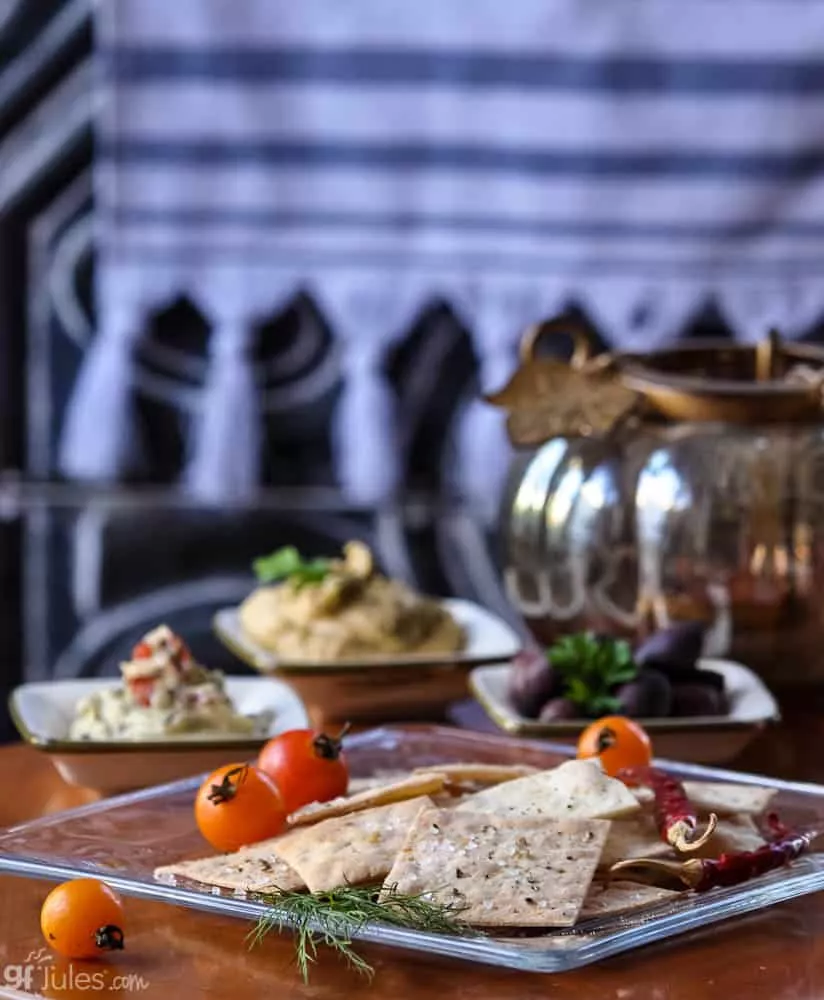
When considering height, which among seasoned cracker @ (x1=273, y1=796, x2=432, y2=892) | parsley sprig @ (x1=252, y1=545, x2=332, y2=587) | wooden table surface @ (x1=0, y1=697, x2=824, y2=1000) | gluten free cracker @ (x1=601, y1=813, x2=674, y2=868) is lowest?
wooden table surface @ (x1=0, y1=697, x2=824, y2=1000)

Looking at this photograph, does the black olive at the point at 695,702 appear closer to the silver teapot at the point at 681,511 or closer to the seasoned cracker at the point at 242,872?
the silver teapot at the point at 681,511

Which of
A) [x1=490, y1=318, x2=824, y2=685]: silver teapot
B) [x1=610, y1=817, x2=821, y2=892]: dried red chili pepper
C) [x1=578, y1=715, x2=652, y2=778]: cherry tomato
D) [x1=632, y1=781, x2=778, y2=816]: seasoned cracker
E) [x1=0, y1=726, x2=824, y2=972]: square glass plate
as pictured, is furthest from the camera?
[x1=490, y1=318, x2=824, y2=685]: silver teapot

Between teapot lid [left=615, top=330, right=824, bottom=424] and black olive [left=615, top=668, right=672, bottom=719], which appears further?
teapot lid [left=615, top=330, right=824, bottom=424]

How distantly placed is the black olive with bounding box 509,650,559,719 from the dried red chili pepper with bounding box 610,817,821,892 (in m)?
0.44

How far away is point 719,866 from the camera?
112 centimetres

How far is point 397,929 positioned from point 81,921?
0.18m

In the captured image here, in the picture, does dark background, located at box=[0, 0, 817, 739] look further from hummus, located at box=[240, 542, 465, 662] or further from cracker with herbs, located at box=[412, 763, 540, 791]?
cracker with herbs, located at box=[412, 763, 540, 791]

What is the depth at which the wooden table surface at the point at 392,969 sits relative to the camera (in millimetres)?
1021

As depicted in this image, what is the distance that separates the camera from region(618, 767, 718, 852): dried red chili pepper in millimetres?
1152

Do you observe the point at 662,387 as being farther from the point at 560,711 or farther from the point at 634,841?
the point at 634,841

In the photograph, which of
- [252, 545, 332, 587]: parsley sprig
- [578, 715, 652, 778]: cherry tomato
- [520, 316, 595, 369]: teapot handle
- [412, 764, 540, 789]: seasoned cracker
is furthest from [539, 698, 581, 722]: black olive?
[520, 316, 595, 369]: teapot handle

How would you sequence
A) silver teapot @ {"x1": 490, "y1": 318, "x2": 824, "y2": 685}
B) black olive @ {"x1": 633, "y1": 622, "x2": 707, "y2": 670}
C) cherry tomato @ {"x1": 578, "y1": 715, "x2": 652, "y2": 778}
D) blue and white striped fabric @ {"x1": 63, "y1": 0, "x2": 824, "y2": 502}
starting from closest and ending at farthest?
cherry tomato @ {"x1": 578, "y1": 715, "x2": 652, "y2": 778} → black olive @ {"x1": 633, "y1": 622, "x2": 707, "y2": 670} → silver teapot @ {"x1": 490, "y1": 318, "x2": 824, "y2": 685} → blue and white striped fabric @ {"x1": 63, "y1": 0, "x2": 824, "y2": 502}

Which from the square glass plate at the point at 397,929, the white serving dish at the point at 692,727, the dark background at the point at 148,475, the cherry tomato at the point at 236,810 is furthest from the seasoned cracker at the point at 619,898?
the dark background at the point at 148,475

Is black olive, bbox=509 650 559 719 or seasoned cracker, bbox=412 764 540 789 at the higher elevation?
black olive, bbox=509 650 559 719
